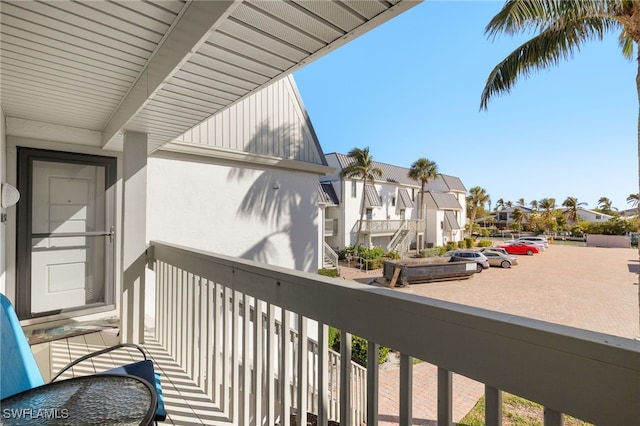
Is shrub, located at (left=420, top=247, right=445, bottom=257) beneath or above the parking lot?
above

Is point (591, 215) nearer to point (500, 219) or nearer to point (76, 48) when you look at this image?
point (500, 219)

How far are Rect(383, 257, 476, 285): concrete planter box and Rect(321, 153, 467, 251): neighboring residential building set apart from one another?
5.43 meters

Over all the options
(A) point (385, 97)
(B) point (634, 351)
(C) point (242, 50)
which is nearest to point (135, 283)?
(C) point (242, 50)

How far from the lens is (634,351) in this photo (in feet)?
1.97

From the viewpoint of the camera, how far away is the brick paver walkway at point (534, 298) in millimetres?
5578

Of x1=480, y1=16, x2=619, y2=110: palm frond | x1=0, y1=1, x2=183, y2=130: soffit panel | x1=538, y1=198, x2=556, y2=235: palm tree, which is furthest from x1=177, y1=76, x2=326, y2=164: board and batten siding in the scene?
x1=538, y1=198, x2=556, y2=235: palm tree

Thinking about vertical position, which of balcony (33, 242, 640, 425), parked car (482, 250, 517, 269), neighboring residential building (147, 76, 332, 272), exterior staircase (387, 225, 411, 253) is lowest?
parked car (482, 250, 517, 269)

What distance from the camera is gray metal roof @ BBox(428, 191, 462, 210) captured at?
95.5ft

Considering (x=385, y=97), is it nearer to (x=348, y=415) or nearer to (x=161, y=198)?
(x=161, y=198)

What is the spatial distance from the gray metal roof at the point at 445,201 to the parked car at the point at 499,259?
786 cm

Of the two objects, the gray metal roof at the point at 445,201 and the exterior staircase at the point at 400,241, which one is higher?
the gray metal roof at the point at 445,201

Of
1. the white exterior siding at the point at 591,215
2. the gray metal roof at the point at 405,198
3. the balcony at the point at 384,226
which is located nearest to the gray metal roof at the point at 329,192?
the balcony at the point at 384,226

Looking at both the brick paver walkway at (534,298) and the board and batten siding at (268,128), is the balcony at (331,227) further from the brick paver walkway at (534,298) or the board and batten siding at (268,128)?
the board and batten siding at (268,128)

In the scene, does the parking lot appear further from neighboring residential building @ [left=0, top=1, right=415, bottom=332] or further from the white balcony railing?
the white balcony railing
